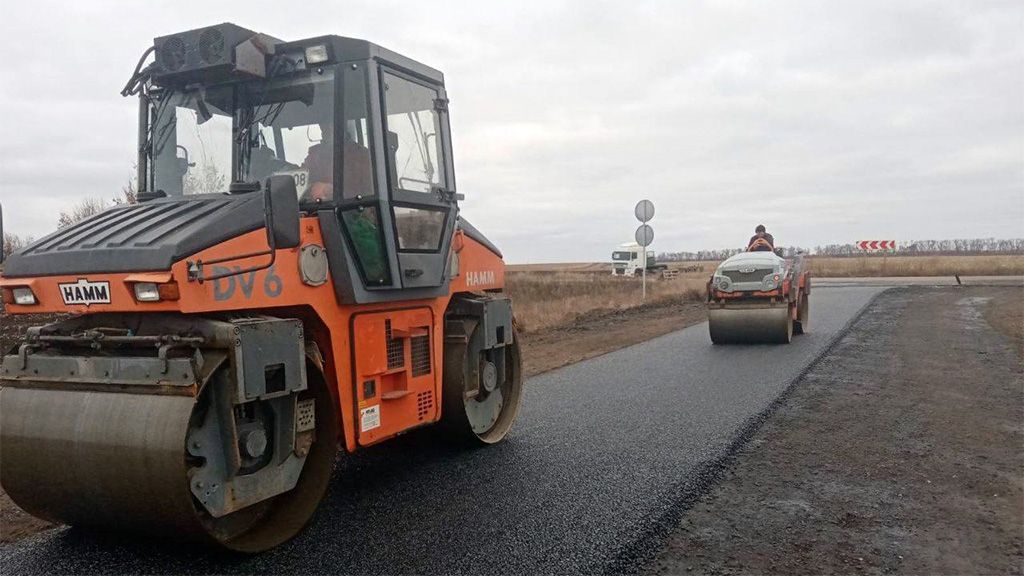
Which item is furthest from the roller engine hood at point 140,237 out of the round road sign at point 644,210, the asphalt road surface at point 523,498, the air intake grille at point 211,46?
the round road sign at point 644,210

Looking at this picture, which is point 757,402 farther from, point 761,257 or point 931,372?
point 761,257

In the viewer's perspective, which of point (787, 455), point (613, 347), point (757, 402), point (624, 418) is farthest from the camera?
point (613, 347)

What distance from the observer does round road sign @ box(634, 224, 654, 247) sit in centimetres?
1895

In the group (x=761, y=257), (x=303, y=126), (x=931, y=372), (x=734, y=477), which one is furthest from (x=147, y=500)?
(x=761, y=257)

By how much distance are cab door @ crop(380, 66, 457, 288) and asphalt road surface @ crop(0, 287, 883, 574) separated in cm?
135

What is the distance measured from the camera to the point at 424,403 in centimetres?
492

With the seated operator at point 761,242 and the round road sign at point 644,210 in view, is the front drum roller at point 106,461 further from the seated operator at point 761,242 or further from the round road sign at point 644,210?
the round road sign at point 644,210

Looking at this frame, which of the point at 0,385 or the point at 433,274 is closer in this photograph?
the point at 0,385

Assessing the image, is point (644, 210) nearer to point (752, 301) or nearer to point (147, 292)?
point (752, 301)

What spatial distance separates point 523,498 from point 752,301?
7783 mm

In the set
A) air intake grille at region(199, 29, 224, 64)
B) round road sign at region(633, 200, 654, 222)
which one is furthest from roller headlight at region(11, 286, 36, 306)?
round road sign at region(633, 200, 654, 222)

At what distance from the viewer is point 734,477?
4871mm

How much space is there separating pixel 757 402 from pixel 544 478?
304 cm

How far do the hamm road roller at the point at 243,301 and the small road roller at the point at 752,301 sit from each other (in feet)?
22.1
